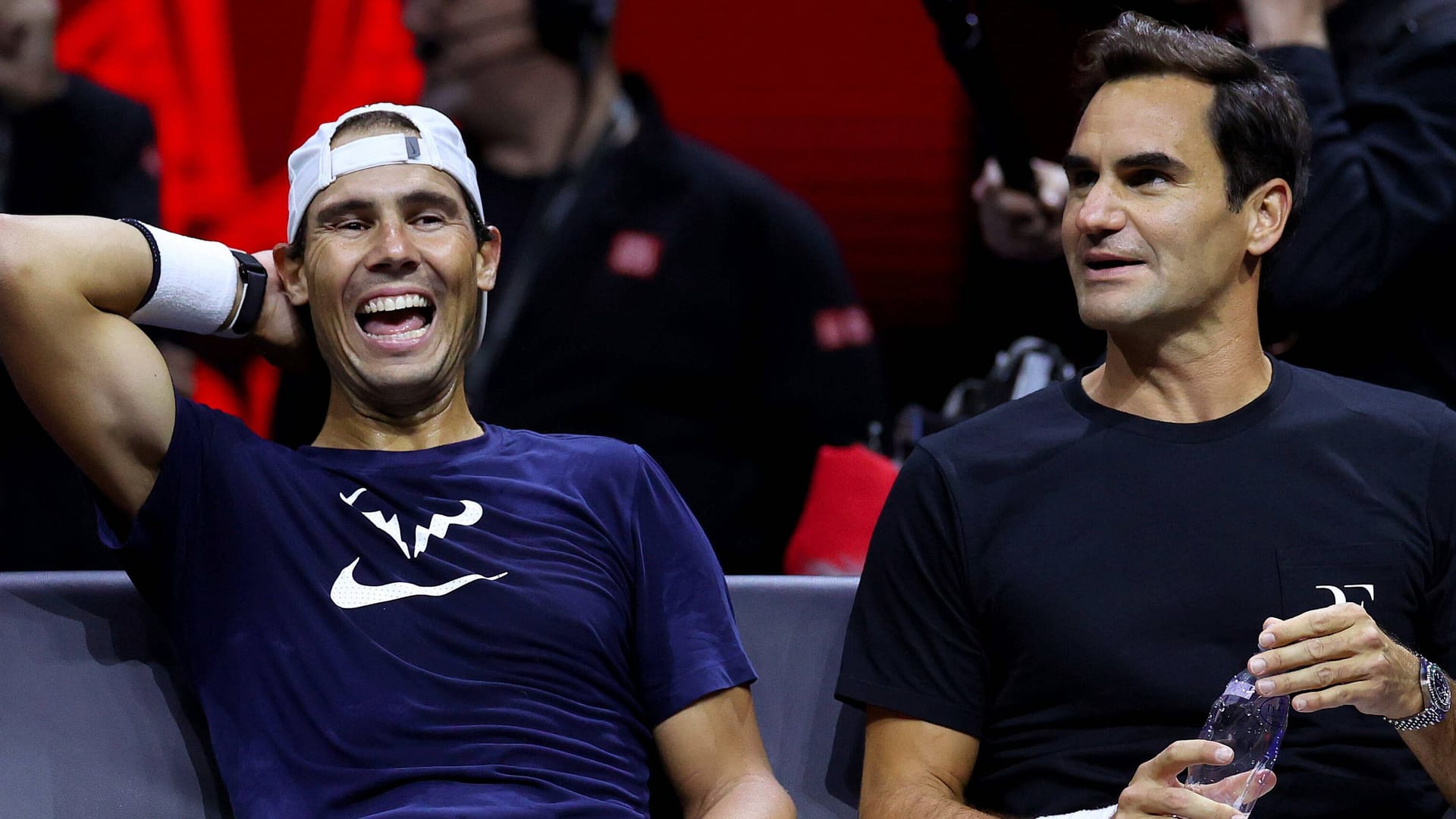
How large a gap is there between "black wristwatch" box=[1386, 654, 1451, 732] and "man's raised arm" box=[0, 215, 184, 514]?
1.44 metres

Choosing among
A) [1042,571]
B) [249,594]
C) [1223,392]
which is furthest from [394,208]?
[1223,392]

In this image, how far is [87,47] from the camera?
3.49 meters

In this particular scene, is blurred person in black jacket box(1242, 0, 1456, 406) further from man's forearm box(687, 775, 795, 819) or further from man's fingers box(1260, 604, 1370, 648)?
man's forearm box(687, 775, 795, 819)

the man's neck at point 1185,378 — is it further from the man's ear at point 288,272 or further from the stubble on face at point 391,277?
the man's ear at point 288,272

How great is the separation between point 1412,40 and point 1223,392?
918 mm

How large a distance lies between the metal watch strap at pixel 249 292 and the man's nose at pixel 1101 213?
1039 millimetres

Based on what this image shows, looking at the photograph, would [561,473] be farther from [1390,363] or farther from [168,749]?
[1390,363]

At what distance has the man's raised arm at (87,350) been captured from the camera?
1.71 meters

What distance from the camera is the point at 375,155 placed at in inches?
79.1

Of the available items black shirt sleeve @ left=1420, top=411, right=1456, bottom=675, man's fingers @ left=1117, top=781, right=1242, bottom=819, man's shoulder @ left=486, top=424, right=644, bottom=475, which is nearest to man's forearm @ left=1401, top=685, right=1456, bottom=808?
black shirt sleeve @ left=1420, top=411, right=1456, bottom=675

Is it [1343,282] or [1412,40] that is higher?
[1412,40]

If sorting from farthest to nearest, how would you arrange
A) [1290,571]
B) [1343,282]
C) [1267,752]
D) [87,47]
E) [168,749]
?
[87,47], [1343,282], [168,749], [1290,571], [1267,752]

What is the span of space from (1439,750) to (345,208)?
147 centimetres

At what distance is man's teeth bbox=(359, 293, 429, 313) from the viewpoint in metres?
1.95
